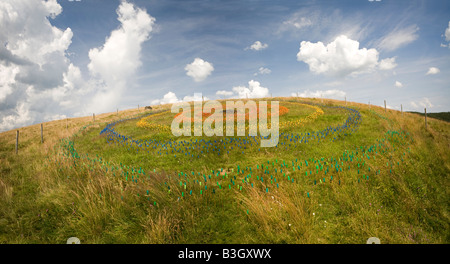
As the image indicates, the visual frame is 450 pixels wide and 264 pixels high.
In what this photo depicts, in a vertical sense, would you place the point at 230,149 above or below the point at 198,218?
above

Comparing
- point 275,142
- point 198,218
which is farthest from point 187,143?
point 198,218

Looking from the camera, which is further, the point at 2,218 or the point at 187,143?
the point at 187,143

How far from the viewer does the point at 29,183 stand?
760cm

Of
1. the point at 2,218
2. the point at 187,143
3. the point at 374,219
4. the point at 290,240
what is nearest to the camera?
the point at 290,240

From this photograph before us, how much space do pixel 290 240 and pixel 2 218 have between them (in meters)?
7.18

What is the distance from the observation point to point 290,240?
382 centimetres

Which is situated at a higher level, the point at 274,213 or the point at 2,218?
the point at 274,213

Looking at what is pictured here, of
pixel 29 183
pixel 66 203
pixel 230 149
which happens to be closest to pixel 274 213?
pixel 66 203

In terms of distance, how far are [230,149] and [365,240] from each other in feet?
24.8

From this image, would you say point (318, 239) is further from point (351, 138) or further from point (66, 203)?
point (351, 138)

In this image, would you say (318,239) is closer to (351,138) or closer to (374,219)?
(374,219)

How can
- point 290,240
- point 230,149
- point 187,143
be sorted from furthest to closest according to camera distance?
point 187,143
point 230,149
point 290,240
